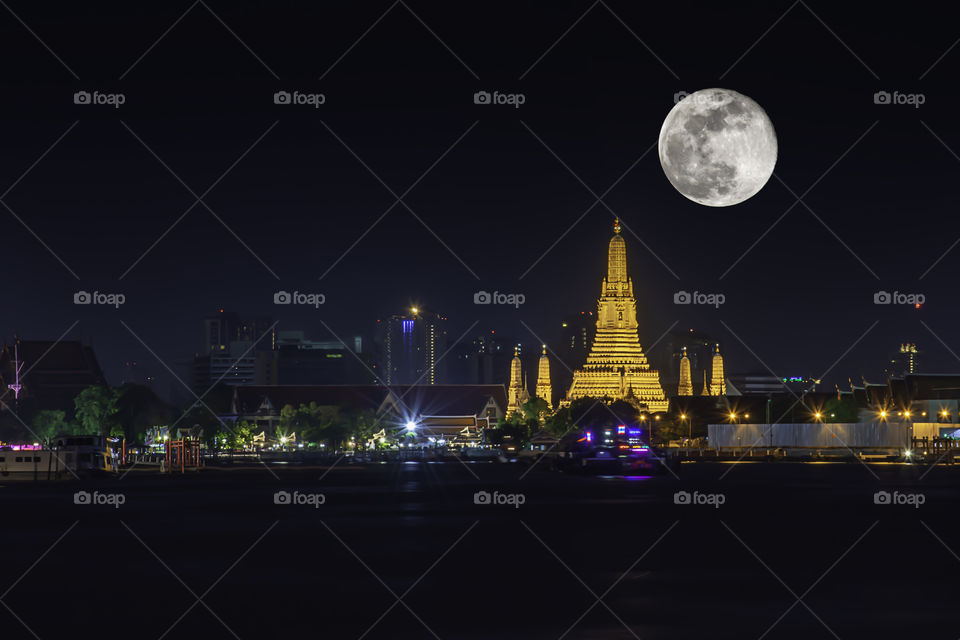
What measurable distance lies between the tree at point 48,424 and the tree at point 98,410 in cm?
1890

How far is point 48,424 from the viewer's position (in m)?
189

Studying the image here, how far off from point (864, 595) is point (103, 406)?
14391 cm

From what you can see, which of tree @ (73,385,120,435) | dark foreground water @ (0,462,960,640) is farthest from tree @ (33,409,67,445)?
dark foreground water @ (0,462,960,640)

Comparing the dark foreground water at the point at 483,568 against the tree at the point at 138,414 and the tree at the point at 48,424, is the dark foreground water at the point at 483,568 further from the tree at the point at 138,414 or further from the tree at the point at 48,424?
the tree at the point at 48,424

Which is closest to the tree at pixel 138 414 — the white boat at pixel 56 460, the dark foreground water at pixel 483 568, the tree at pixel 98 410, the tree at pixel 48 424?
the tree at pixel 98 410

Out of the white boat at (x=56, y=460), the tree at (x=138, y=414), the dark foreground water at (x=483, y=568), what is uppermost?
the tree at (x=138, y=414)

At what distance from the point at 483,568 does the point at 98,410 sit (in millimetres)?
137349

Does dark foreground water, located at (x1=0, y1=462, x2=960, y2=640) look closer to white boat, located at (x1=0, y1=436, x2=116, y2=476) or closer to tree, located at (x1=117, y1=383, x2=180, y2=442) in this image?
white boat, located at (x1=0, y1=436, x2=116, y2=476)

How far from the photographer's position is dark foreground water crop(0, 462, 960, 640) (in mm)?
20703

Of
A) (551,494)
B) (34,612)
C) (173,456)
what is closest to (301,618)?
(34,612)

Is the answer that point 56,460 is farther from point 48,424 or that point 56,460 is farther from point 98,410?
point 48,424

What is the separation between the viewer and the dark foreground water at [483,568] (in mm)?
20703

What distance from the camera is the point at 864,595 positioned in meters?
23.6

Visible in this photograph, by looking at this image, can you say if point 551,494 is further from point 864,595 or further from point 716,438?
point 716,438
